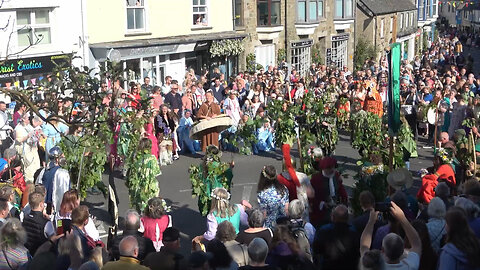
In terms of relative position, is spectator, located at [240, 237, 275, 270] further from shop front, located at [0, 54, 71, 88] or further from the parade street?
shop front, located at [0, 54, 71, 88]

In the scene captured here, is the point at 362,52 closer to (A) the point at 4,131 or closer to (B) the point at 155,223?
(A) the point at 4,131

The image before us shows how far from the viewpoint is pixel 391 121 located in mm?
10172

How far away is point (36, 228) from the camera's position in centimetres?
853

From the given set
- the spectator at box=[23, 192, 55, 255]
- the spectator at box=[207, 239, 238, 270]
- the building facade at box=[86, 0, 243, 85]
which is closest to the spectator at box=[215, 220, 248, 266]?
the spectator at box=[207, 239, 238, 270]

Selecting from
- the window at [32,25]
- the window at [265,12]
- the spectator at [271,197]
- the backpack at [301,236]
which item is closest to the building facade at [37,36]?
the window at [32,25]

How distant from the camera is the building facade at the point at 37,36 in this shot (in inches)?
789

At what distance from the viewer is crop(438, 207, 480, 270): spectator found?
6426 mm

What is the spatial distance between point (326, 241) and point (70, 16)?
54.9 ft

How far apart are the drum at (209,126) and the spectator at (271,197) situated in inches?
254

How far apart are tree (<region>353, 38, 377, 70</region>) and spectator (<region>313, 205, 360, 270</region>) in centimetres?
3447

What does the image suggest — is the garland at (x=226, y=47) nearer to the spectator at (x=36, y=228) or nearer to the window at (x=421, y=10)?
the spectator at (x=36, y=228)

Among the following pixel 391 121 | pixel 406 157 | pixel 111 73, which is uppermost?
pixel 111 73

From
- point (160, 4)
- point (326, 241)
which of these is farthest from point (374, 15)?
point (326, 241)

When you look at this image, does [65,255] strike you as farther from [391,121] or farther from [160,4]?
[160,4]
